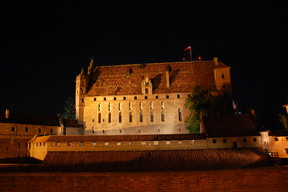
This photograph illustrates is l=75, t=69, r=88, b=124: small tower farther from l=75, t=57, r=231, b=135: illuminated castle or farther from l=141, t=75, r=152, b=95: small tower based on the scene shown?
l=141, t=75, r=152, b=95: small tower

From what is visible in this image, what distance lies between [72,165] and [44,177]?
76.9ft

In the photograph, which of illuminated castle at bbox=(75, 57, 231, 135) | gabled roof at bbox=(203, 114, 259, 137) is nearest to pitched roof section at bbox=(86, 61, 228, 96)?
illuminated castle at bbox=(75, 57, 231, 135)

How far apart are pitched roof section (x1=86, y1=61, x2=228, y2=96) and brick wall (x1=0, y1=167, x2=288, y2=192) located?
1924 inches

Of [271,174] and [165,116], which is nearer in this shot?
[271,174]

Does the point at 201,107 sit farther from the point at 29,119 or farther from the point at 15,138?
the point at 15,138

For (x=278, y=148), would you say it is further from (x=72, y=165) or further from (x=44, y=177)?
(x=44, y=177)

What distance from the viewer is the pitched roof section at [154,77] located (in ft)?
202

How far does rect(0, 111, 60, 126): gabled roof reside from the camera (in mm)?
48003

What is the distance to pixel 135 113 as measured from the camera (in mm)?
60375

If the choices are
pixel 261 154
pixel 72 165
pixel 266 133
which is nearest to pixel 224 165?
pixel 261 154

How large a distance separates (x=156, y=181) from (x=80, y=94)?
54.7 m

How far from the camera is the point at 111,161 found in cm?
3428

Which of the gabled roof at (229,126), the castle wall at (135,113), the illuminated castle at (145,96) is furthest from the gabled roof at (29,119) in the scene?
the gabled roof at (229,126)

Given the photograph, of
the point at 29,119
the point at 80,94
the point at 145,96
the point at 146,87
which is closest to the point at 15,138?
the point at 29,119
